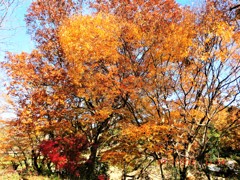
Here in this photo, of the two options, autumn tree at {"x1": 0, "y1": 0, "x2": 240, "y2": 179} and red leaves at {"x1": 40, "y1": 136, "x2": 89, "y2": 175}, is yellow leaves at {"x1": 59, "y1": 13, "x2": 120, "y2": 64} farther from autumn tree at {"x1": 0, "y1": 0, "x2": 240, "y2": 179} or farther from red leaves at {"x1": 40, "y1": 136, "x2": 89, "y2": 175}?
red leaves at {"x1": 40, "y1": 136, "x2": 89, "y2": 175}

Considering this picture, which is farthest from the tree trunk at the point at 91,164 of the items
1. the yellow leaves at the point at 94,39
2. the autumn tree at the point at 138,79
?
the yellow leaves at the point at 94,39

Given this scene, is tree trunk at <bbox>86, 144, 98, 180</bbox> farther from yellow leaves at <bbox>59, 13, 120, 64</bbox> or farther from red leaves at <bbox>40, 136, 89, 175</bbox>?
yellow leaves at <bbox>59, 13, 120, 64</bbox>

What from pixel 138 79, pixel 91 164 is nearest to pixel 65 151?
pixel 91 164

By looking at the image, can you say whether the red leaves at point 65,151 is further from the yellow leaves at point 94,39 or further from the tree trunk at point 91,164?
the yellow leaves at point 94,39

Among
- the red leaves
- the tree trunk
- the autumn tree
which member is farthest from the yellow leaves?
the tree trunk

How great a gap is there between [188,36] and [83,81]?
6305 millimetres

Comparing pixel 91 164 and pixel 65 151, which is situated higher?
pixel 65 151

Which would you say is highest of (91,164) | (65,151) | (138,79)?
(138,79)

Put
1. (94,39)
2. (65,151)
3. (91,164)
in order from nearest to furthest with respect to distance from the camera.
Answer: (94,39)
(65,151)
(91,164)

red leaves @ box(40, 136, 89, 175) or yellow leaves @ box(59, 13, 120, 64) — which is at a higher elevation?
yellow leaves @ box(59, 13, 120, 64)

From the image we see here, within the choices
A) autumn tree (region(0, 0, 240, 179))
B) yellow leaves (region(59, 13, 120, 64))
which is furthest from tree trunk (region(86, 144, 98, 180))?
yellow leaves (region(59, 13, 120, 64))

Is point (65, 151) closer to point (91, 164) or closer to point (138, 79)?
point (91, 164)

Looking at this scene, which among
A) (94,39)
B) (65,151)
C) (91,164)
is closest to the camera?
(94,39)

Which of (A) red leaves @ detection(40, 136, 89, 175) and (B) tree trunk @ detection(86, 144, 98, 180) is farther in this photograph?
(B) tree trunk @ detection(86, 144, 98, 180)
